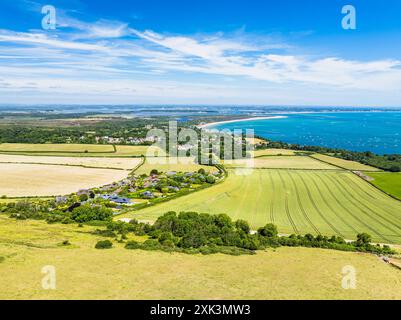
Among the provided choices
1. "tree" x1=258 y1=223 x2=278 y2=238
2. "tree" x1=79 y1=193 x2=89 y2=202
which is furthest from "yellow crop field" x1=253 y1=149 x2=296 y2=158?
"tree" x1=258 y1=223 x2=278 y2=238

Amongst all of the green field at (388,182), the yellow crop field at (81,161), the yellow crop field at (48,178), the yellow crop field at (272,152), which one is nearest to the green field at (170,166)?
the yellow crop field at (81,161)

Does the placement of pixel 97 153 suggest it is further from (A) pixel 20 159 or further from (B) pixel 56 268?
(B) pixel 56 268

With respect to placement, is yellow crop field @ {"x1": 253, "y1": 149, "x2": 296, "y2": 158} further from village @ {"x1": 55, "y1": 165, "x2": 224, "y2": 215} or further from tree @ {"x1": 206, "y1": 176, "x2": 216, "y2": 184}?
tree @ {"x1": 206, "y1": 176, "x2": 216, "y2": 184}

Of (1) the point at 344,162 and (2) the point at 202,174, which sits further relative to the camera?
(1) the point at 344,162

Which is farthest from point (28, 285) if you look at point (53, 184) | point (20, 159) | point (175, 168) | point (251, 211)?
point (20, 159)

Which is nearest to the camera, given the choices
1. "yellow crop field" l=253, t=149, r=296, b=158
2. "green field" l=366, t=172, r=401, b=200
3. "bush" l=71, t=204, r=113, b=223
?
"bush" l=71, t=204, r=113, b=223

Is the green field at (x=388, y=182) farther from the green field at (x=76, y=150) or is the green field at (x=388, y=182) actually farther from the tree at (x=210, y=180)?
the green field at (x=76, y=150)
